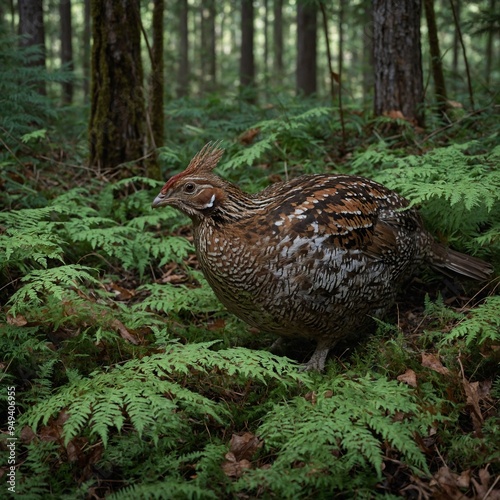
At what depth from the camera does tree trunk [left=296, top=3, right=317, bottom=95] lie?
1609 cm

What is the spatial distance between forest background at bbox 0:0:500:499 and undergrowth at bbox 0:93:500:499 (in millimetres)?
19

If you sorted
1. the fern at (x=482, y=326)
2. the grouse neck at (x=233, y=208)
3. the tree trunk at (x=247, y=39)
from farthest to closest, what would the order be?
the tree trunk at (x=247, y=39) → the grouse neck at (x=233, y=208) → the fern at (x=482, y=326)

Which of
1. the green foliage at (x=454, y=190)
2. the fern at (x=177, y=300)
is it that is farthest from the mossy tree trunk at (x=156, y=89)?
the green foliage at (x=454, y=190)

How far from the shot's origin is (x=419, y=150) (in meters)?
7.23

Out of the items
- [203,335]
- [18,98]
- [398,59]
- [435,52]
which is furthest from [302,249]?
[18,98]

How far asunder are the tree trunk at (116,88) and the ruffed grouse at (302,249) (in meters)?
2.95

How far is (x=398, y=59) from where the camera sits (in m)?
7.66

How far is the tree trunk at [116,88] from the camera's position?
6961 millimetres

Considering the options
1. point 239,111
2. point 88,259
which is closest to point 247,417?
point 88,259

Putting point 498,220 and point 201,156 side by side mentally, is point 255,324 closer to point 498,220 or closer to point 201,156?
point 201,156

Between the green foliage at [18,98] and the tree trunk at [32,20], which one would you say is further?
the tree trunk at [32,20]

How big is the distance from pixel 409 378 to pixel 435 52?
5992 mm

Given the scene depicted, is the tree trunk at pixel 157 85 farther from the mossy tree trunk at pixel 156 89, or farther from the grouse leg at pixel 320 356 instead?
the grouse leg at pixel 320 356

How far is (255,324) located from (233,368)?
36.3 inches
